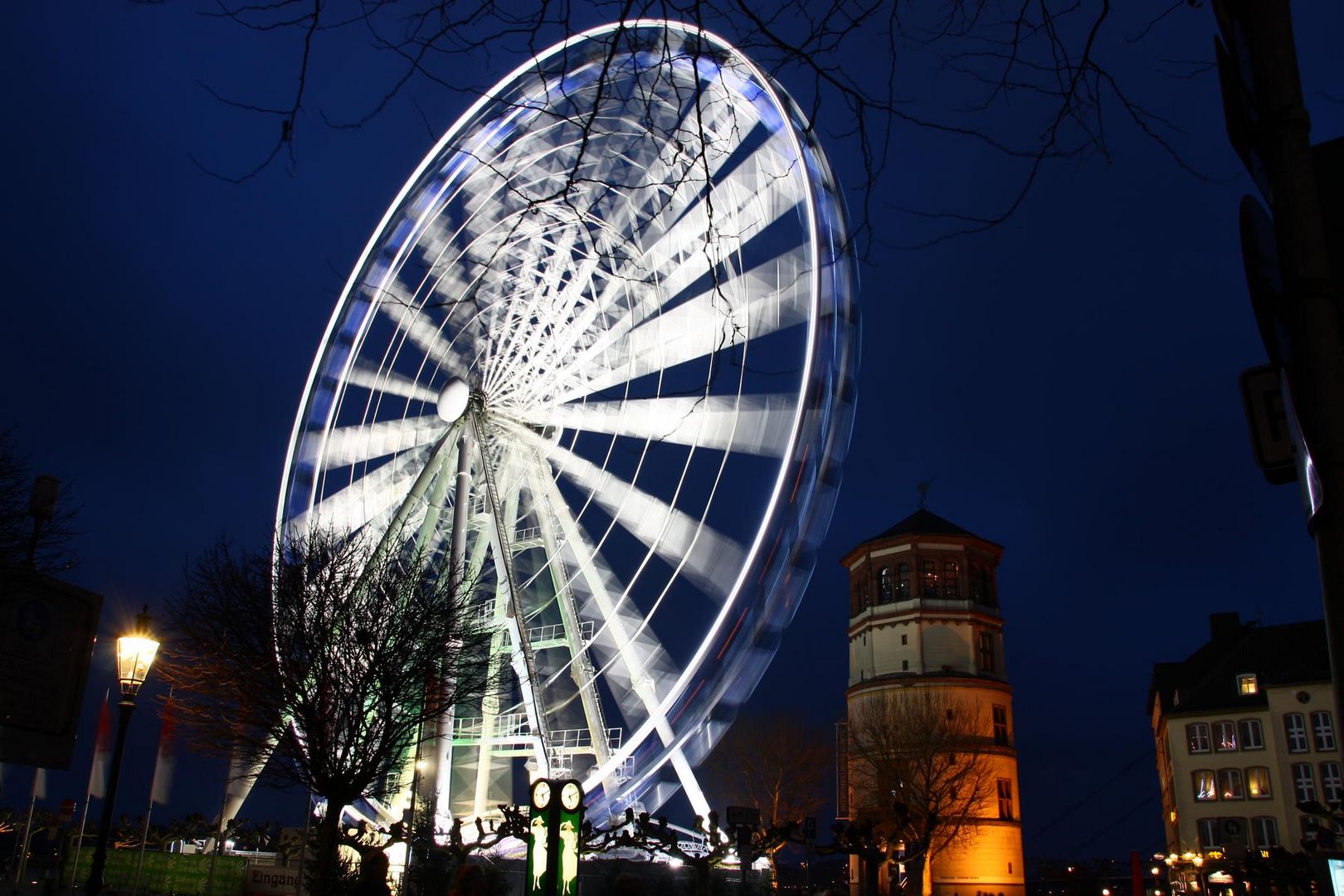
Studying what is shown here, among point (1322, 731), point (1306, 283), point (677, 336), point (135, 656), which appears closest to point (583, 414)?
point (677, 336)

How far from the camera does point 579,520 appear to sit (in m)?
20.1

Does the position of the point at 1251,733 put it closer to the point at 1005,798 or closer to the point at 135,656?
the point at 1005,798

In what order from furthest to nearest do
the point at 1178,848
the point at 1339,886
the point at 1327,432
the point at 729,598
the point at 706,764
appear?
the point at 706,764
the point at 1178,848
the point at 729,598
the point at 1339,886
the point at 1327,432

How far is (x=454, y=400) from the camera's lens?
2192 cm

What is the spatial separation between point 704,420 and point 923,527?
126 feet

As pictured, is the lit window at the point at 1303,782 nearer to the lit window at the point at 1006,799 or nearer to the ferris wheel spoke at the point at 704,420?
the lit window at the point at 1006,799

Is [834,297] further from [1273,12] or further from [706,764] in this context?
[706,764]

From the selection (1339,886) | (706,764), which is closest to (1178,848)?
(706,764)

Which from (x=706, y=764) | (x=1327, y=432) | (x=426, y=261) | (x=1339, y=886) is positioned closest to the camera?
(x=1327, y=432)

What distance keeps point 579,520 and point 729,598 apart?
428 centimetres

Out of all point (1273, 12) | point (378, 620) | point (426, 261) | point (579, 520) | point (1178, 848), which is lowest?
point (1178, 848)

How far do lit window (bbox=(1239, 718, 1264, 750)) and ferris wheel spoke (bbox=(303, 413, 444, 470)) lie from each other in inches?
1475

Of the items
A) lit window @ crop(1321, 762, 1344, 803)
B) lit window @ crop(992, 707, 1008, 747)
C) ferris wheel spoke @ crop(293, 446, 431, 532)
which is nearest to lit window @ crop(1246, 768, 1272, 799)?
lit window @ crop(1321, 762, 1344, 803)

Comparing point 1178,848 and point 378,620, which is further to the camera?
point 1178,848
